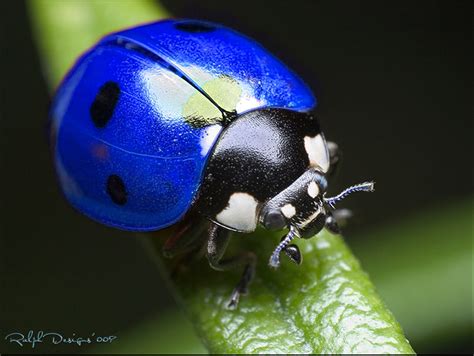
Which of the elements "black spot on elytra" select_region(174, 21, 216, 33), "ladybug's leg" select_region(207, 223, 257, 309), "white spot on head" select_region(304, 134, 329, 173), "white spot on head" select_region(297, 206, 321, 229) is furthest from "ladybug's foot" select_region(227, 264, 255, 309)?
"black spot on elytra" select_region(174, 21, 216, 33)

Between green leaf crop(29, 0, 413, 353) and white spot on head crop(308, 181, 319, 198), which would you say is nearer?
green leaf crop(29, 0, 413, 353)

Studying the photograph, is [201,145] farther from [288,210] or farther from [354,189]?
[354,189]

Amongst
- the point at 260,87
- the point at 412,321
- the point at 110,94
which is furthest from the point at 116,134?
the point at 412,321

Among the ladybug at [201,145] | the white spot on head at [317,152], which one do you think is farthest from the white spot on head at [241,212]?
the white spot on head at [317,152]

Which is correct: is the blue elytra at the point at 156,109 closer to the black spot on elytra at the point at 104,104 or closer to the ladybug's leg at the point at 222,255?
the black spot on elytra at the point at 104,104

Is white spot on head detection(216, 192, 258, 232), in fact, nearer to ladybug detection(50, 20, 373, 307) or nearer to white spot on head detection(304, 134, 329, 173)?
ladybug detection(50, 20, 373, 307)
